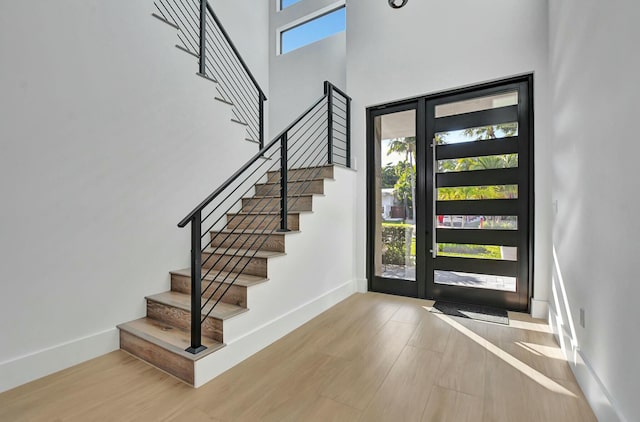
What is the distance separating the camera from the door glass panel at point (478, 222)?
3.16m

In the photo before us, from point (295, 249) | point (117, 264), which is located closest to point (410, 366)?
point (295, 249)

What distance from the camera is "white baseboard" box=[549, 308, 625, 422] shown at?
1423 millimetres

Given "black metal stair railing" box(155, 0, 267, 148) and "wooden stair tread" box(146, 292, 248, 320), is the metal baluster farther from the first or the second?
"black metal stair railing" box(155, 0, 267, 148)

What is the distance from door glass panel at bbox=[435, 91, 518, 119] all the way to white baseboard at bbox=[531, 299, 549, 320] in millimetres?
2077

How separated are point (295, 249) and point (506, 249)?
2273 millimetres

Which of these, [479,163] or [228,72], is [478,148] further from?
[228,72]

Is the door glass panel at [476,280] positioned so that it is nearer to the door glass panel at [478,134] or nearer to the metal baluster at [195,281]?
the door glass panel at [478,134]

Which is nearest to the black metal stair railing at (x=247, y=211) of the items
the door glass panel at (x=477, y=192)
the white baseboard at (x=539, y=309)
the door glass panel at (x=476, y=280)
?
the door glass panel at (x=477, y=192)

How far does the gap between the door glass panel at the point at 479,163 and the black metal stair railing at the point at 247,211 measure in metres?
1.23

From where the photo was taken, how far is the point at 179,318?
2.40m

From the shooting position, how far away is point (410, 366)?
2.10 m

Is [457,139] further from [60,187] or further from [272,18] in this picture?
[272,18]

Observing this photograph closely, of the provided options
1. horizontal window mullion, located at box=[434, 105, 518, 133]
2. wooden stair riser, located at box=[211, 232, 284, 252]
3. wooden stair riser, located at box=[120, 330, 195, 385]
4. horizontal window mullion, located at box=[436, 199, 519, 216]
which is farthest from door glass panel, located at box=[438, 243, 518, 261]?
wooden stair riser, located at box=[120, 330, 195, 385]

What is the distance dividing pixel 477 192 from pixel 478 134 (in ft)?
2.14
